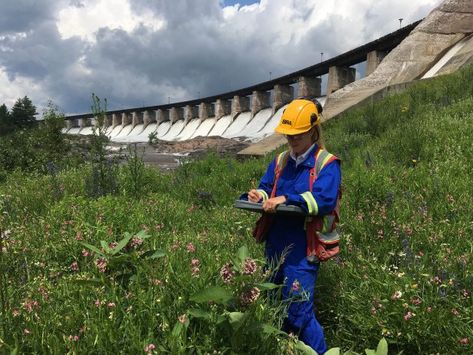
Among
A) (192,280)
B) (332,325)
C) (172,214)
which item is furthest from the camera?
(172,214)

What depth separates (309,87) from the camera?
137 ft

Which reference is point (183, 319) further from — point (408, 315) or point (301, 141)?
point (408, 315)

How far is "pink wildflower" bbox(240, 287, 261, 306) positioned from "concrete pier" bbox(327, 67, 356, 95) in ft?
118

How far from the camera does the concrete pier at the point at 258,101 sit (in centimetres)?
4962

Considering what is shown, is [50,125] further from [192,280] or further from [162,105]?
[162,105]

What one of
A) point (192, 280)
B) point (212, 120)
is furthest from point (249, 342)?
point (212, 120)

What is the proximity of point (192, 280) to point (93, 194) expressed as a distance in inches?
176

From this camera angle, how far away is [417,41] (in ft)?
71.6

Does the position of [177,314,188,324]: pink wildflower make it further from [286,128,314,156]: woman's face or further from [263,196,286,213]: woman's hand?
[286,128,314,156]: woman's face

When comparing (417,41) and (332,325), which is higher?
(417,41)

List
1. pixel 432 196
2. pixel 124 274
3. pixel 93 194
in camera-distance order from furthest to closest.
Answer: pixel 93 194 → pixel 432 196 → pixel 124 274

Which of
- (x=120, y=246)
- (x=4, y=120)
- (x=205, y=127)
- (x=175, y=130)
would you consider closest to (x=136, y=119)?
(x=175, y=130)

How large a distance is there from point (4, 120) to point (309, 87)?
7546 centimetres

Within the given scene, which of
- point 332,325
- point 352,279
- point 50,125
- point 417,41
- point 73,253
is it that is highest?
point 417,41
